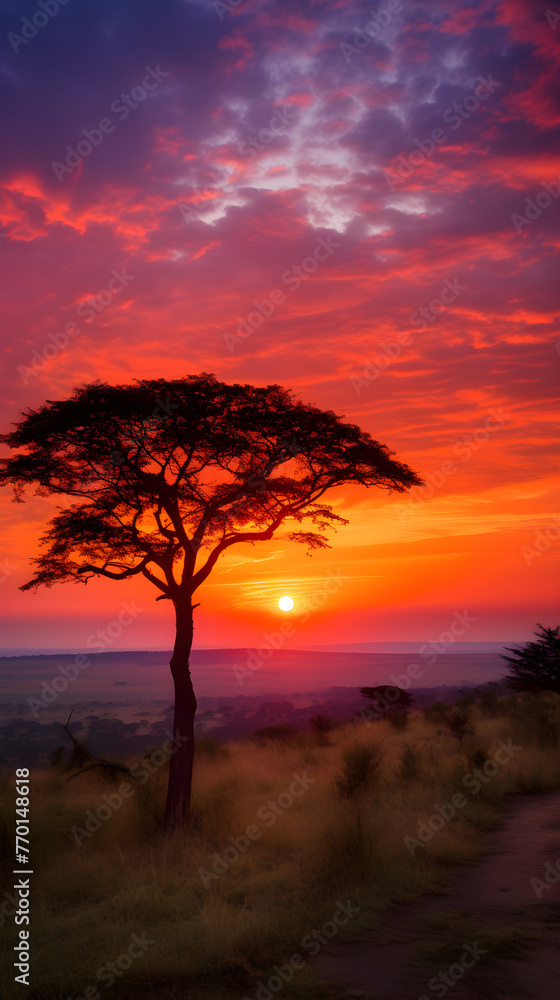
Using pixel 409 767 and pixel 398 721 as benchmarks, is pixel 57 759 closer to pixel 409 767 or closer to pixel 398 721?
pixel 409 767

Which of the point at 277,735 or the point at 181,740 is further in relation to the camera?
the point at 277,735

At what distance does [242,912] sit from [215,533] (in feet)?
25.2

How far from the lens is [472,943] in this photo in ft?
24.8

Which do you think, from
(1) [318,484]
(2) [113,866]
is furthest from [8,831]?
(1) [318,484]

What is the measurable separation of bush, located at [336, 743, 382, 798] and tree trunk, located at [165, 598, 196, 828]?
4.08 metres

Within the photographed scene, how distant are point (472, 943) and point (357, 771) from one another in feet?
24.8

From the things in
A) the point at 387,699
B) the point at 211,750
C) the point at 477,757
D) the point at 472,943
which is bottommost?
the point at 211,750

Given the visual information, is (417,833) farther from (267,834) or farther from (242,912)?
(242,912)

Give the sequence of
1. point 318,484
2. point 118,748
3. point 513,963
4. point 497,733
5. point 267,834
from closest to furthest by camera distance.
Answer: point 513,963
point 267,834
point 318,484
point 497,733
point 118,748

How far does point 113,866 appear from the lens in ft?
35.8

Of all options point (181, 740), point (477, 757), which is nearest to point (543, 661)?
point (477, 757)

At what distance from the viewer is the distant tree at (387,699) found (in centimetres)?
3284

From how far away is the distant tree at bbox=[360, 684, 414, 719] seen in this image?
32844mm

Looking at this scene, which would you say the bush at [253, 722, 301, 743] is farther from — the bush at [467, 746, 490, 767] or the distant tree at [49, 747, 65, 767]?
the bush at [467, 746, 490, 767]
